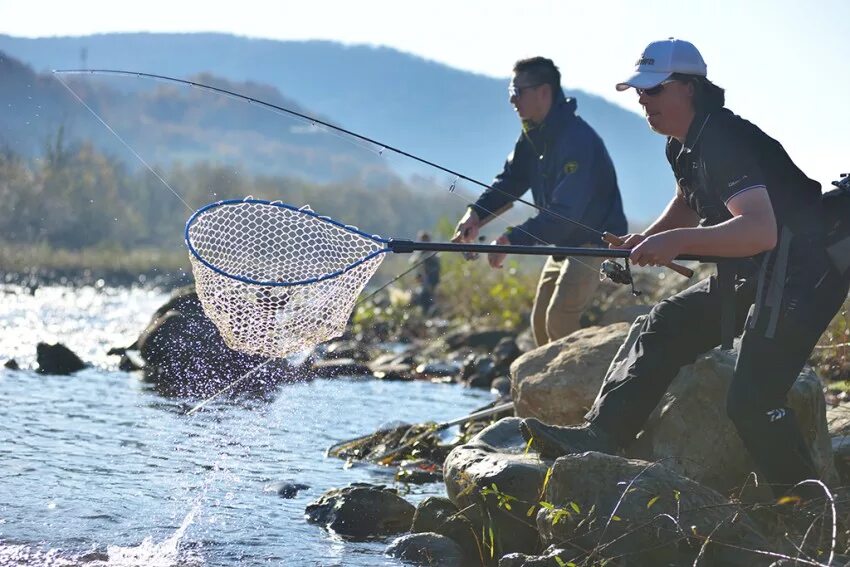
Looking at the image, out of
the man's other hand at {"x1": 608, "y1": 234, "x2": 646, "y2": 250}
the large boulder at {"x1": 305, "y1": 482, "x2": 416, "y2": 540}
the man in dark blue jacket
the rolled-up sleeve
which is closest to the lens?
the man's other hand at {"x1": 608, "y1": 234, "x2": 646, "y2": 250}

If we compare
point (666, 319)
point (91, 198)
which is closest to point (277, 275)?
point (666, 319)

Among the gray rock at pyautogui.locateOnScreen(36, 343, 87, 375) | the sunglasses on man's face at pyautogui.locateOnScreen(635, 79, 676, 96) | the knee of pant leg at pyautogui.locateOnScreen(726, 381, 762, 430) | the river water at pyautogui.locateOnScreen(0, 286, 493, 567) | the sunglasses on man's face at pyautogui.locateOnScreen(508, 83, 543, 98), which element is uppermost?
the sunglasses on man's face at pyautogui.locateOnScreen(508, 83, 543, 98)

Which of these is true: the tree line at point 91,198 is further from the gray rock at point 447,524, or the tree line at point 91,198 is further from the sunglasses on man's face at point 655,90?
the sunglasses on man's face at point 655,90

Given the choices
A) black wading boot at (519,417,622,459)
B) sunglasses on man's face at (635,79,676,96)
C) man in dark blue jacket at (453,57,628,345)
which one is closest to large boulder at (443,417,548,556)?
black wading boot at (519,417,622,459)

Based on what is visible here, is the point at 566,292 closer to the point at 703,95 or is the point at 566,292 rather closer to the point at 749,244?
the point at 703,95

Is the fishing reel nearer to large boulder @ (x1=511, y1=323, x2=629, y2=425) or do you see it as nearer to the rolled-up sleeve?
large boulder @ (x1=511, y1=323, x2=629, y2=425)

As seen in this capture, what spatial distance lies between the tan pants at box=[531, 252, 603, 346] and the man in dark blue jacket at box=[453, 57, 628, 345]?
0.01 meters

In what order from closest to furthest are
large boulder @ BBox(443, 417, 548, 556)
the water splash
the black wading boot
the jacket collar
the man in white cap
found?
the man in white cap, the black wading boot, large boulder @ BBox(443, 417, 548, 556), the water splash, the jacket collar

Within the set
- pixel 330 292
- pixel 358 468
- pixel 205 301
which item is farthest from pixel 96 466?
pixel 330 292

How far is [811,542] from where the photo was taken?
493 centimetres

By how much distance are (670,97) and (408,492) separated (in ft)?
11.3

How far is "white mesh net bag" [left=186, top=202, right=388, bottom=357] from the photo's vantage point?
5332mm

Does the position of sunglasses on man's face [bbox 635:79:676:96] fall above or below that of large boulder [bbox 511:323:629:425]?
above

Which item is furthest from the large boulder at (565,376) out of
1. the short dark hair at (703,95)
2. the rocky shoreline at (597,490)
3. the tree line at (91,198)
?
the tree line at (91,198)
